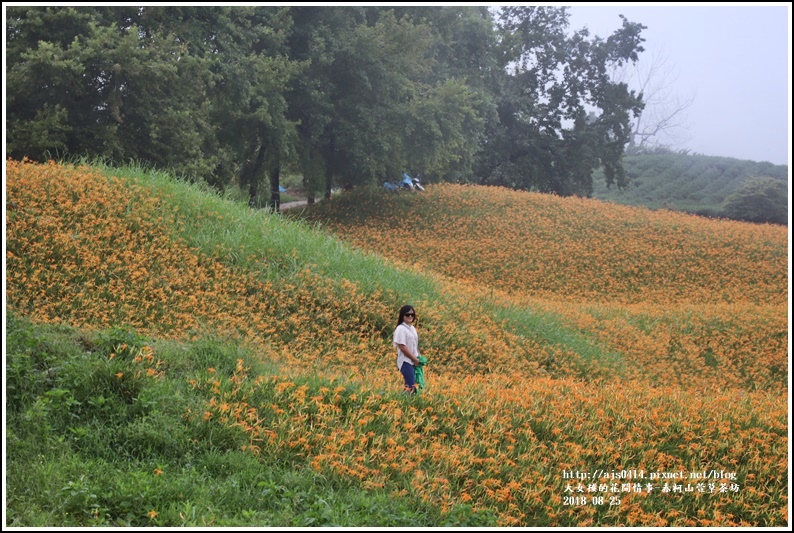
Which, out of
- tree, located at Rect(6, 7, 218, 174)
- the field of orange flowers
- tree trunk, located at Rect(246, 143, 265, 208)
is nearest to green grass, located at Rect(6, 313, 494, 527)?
the field of orange flowers

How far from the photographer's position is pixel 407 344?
682 cm

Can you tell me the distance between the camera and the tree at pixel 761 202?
1100 inches

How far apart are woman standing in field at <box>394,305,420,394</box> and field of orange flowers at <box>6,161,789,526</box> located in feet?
0.93

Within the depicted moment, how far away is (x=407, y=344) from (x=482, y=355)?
414 centimetres

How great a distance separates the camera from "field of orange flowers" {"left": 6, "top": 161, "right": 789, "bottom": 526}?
600 cm

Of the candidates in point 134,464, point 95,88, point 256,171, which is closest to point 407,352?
point 134,464

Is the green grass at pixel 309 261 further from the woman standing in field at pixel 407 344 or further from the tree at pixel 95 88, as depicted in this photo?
the woman standing in field at pixel 407 344

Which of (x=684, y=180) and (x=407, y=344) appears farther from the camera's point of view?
(x=684, y=180)

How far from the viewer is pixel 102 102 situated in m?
14.5

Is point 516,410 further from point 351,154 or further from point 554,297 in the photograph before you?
point 351,154

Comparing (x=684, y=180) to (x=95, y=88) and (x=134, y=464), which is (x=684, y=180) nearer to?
(x=95, y=88)

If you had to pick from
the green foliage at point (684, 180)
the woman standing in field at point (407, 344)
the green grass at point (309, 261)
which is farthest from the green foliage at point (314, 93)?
the woman standing in field at point (407, 344)

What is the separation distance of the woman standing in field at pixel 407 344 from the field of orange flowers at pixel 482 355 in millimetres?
282

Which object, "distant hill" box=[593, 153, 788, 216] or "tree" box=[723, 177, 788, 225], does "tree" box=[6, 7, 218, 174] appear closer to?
"tree" box=[723, 177, 788, 225]
